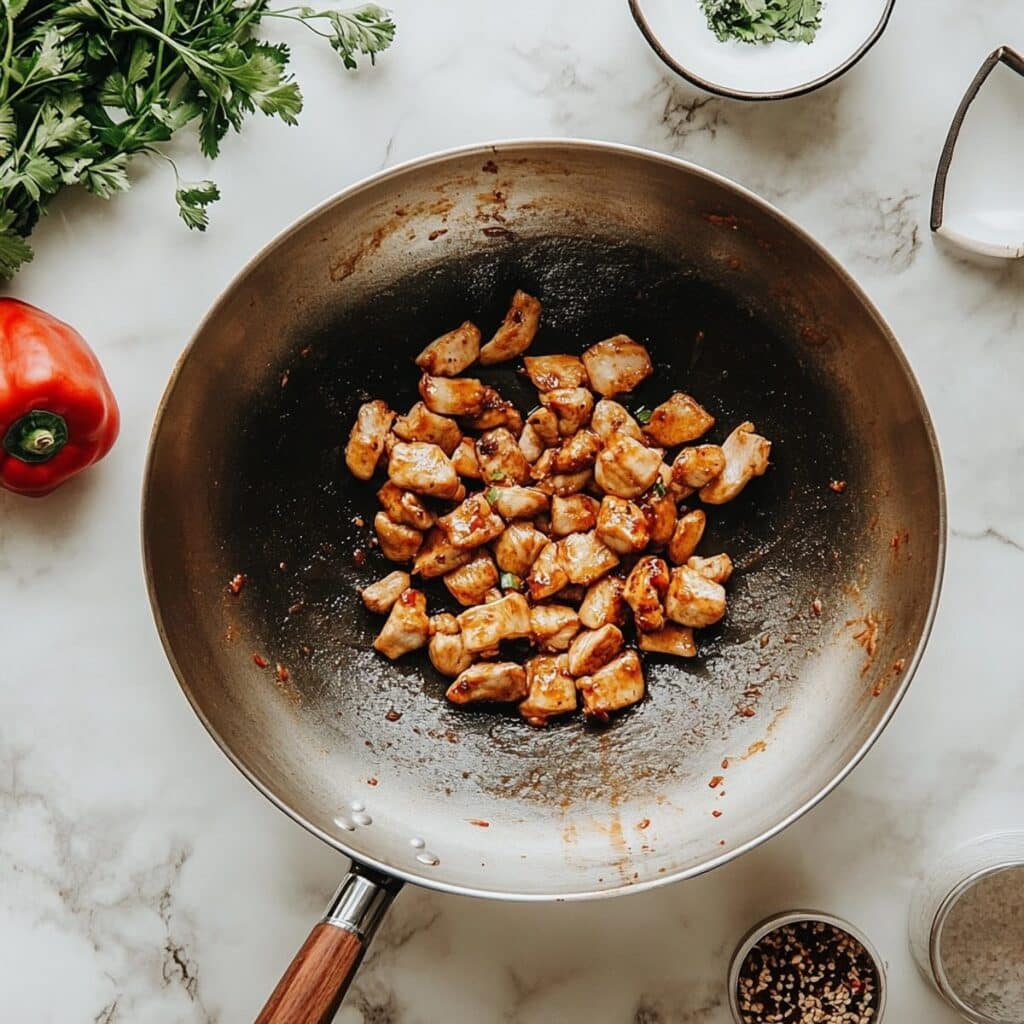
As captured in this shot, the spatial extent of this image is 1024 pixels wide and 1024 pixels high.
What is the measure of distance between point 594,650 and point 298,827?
2.18 ft

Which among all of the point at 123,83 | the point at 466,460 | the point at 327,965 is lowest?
the point at 327,965

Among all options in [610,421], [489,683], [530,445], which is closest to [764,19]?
[610,421]

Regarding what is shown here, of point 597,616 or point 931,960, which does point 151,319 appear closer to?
point 597,616

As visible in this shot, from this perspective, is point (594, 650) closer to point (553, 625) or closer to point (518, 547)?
point (553, 625)

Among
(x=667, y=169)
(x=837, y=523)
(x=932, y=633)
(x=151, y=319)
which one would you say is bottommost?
(x=932, y=633)

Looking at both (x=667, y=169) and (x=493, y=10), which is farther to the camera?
(x=493, y=10)

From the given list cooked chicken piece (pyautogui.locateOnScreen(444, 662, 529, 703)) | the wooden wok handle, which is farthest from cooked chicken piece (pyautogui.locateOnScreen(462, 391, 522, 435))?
Result: the wooden wok handle

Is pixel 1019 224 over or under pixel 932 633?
over

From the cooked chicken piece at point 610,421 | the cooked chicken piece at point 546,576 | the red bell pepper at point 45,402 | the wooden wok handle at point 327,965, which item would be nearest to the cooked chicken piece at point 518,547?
the cooked chicken piece at point 546,576

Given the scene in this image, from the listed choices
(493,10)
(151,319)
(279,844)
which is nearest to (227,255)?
(151,319)

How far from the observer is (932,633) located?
2164mm

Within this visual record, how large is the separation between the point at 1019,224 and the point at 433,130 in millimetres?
1118

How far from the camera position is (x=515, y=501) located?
212 centimetres

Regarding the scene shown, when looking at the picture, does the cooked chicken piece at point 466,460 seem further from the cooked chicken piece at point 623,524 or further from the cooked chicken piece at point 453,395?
the cooked chicken piece at point 623,524
